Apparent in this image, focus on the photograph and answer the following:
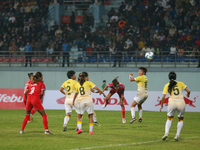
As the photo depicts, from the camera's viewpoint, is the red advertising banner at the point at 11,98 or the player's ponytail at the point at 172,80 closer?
the player's ponytail at the point at 172,80

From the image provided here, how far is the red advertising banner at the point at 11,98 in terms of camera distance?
24266mm

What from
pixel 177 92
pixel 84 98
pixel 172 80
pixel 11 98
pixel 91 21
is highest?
pixel 91 21

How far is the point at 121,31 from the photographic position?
1134 inches

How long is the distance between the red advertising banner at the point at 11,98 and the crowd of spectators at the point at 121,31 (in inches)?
168

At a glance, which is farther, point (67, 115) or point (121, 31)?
point (121, 31)

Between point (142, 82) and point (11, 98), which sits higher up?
point (142, 82)

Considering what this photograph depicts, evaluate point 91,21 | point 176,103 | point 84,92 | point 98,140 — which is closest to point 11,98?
point 91,21

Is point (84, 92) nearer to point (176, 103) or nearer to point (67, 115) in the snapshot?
point (67, 115)

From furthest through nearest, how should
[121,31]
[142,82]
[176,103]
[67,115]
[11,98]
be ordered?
1. [121,31]
2. [11,98]
3. [142,82]
4. [67,115]
5. [176,103]

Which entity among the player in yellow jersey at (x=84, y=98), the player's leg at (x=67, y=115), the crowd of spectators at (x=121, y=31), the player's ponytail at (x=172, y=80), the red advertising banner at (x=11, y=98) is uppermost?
the crowd of spectators at (x=121, y=31)

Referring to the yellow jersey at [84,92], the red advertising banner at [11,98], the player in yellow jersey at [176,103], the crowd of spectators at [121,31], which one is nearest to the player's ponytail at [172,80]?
the player in yellow jersey at [176,103]

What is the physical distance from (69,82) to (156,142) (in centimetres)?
412

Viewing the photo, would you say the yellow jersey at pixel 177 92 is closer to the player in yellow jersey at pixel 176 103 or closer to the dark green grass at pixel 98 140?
the player in yellow jersey at pixel 176 103

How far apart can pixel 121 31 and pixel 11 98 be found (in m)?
10.1
